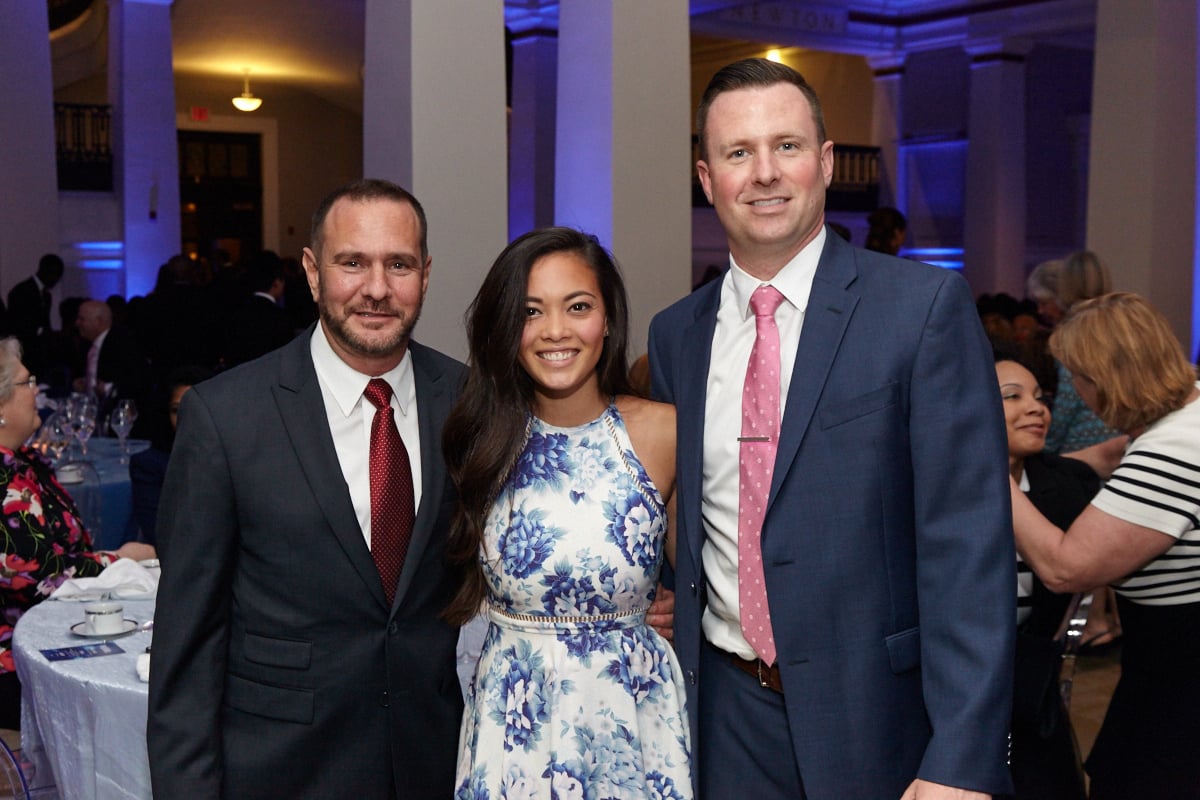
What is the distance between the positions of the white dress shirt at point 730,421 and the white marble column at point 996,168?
1249 centimetres

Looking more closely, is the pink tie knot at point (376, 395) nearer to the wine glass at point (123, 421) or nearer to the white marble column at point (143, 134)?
the wine glass at point (123, 421)

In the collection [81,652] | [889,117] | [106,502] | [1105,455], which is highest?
[889,117]

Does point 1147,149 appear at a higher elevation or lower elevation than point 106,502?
higher

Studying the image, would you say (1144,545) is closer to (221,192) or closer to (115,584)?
(115,584)

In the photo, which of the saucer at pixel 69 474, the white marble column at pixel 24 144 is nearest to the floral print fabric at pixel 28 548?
the saucer at pixel 69 474

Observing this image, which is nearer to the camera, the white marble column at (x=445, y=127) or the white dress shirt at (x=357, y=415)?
the white dress shirt at (x=357, y=415)

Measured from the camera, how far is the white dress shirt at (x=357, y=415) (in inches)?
78.7

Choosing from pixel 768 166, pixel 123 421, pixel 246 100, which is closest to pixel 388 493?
pixel 768 166

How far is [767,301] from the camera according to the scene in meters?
1.91

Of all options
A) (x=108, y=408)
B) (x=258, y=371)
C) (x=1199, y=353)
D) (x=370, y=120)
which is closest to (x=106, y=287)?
(x=108, y=408)

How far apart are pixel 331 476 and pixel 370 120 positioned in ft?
9.36

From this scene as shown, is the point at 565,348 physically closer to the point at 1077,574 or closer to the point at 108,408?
the point at 1077,574

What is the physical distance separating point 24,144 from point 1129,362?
1015 centimetres

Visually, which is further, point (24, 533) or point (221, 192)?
point (221, 192)
